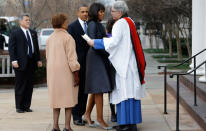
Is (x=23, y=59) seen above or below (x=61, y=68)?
below

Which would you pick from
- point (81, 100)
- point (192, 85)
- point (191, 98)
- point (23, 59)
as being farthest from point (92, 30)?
point (192, 85)

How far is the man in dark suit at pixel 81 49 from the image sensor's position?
722 cm

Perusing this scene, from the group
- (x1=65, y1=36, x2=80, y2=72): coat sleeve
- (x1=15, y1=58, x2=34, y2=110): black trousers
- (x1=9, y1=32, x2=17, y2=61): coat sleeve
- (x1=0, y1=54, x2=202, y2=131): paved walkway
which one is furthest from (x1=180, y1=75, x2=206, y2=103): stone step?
(x1=9, y1=32, x2=17, y2=61): coat sleeve

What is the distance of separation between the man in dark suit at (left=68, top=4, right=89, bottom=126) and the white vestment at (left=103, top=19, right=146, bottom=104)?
0.79 metres

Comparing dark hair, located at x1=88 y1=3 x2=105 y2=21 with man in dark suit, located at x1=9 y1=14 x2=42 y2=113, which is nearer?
dark hair, located at x1=88 y1=3 x2=105 y2=21

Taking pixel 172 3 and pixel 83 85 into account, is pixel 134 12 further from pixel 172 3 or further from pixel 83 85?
pixel 83 85

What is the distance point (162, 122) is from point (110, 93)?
1.23 m

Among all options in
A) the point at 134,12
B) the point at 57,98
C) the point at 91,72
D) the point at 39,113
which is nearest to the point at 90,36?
the point at 91,72

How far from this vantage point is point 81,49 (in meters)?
7.24

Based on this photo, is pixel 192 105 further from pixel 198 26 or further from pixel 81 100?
pixel 198 26

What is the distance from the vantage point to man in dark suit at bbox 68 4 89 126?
7.22 metres

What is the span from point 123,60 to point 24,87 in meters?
2.93

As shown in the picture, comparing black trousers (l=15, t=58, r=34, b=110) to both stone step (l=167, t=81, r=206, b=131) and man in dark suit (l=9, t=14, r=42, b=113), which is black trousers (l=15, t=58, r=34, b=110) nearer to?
man in dark suit (l=9, t=14, r=42, b=113)

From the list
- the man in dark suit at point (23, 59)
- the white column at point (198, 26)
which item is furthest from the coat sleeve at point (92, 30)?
the white column at point (198, 26)
